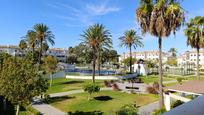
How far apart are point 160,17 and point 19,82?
14.9 meters

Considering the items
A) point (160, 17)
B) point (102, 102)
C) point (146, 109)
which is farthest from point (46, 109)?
point (160, 17)

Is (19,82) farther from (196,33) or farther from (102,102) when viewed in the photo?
(196,33)

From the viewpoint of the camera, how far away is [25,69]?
26.9 m

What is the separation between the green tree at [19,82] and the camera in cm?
2575

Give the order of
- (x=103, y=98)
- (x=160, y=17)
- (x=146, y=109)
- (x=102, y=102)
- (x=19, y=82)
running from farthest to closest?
1. (x=103, y=98)
2. (x=102, y=102)
3. (x=146, y=109)
4. (x=160, y=17)
5. (x=19, y=82)

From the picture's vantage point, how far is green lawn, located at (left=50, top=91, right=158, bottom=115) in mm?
35812

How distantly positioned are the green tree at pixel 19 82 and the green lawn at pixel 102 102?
369 inches

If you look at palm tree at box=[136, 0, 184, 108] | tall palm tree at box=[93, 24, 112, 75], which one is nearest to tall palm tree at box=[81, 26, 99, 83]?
tall palm tree at box=[93, 24, 112, 75]

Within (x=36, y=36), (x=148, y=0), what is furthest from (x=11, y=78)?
(x=36, y=36)

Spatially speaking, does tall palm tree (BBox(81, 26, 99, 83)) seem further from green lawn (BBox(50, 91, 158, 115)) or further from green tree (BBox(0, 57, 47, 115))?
green tree (BBox(0, 57, 47, 115))

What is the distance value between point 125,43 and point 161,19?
183 feet

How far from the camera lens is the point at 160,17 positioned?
93.2 feet

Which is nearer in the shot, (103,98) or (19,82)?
(19,82)

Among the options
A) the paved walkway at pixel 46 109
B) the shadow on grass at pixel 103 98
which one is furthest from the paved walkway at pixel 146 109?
the paved walkway at pixel 46 109
